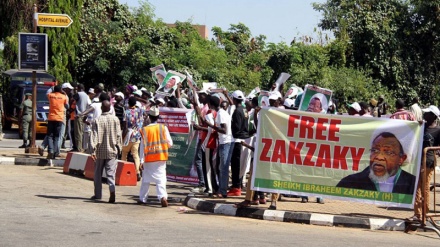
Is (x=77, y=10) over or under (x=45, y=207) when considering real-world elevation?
over

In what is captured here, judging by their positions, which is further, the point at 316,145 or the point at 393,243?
the point at 316,145

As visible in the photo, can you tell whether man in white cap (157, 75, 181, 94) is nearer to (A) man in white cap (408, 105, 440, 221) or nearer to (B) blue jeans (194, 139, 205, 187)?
(B) blue jeans (194, 139, 205, 187)

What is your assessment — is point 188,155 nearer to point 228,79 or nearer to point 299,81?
point 299,81

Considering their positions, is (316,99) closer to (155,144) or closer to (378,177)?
(378,177)

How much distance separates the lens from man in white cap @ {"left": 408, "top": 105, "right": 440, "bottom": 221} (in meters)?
12.2

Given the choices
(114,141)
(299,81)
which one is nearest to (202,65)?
(299,81)

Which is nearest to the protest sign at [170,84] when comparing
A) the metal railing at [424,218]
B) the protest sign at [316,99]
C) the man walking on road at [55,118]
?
the man walking on road at [55,118]

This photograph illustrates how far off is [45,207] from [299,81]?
22025mm

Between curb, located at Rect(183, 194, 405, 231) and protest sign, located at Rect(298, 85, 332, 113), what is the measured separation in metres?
2.32

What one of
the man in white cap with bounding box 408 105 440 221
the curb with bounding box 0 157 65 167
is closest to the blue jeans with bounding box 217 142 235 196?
the man in white cap with bounding box 408 105 440 221

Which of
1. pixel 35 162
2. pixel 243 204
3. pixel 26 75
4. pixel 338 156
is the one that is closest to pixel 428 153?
pixel 338 156

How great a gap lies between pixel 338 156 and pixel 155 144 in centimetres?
306

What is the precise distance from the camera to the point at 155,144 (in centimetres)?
1338

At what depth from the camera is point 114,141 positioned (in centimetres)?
1370
